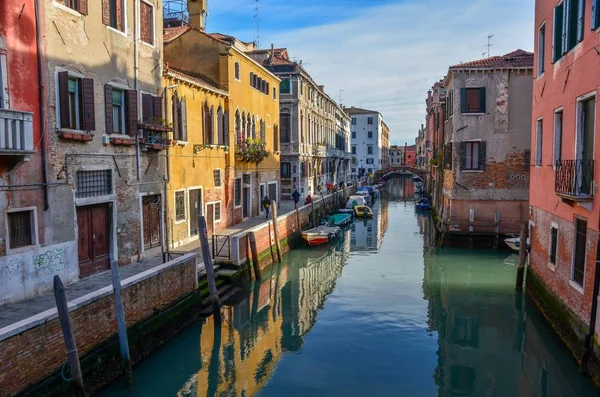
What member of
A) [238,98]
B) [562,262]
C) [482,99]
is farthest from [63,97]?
[482,99]

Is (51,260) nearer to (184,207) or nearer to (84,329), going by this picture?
(84,329)

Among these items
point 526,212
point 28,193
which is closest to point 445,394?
point 28,193

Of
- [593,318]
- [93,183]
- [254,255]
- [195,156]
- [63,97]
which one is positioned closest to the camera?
[593,318]

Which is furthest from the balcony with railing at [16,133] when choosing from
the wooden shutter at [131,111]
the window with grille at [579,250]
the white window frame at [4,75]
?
the window with grille at [579,250]

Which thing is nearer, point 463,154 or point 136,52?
point 136,52

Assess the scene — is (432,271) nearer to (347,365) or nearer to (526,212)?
(526,212)

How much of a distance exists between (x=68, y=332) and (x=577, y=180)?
7.78 m

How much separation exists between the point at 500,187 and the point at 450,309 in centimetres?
832

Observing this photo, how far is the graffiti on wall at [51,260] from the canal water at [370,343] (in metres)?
2.48

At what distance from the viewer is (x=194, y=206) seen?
15094 mm

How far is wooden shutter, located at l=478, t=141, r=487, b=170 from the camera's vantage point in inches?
735

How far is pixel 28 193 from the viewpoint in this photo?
8430mm

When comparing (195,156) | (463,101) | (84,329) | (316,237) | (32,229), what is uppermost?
(463,101)

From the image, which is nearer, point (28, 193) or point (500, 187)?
point (28, 193)
